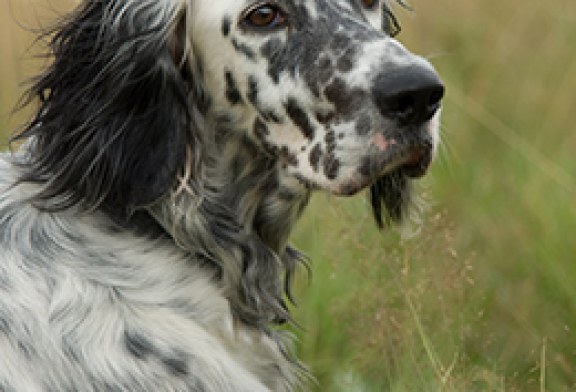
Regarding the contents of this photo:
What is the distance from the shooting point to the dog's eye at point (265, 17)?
3.50m

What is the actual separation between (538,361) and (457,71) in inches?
107

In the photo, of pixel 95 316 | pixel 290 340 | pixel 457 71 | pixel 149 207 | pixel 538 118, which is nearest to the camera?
pixel 95 316

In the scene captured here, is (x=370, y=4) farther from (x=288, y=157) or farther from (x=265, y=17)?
(x=288, y=157)

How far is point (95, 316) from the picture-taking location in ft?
10.6

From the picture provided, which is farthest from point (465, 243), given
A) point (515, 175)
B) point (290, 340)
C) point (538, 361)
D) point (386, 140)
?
point (386, 140)

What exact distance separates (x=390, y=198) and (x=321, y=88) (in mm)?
872

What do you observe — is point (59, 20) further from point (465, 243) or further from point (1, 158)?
point (465, 243)

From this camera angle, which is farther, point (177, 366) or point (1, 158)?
point (1, 158)

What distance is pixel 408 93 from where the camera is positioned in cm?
322

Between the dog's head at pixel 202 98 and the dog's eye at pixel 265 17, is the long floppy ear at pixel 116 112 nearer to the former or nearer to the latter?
the dog's head at pixel 202 98

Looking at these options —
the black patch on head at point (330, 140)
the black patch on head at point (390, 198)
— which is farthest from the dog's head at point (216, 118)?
the black patch on head at point (390, 198)

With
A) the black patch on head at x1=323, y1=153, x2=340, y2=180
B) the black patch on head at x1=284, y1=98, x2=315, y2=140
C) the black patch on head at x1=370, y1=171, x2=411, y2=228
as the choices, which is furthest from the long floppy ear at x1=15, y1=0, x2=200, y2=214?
the black patch on head at x1=370, y1=171, x2=411, y2=228

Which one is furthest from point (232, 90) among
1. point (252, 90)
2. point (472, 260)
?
point (472, 260)

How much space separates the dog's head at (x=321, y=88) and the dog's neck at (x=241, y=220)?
4.9 inches
